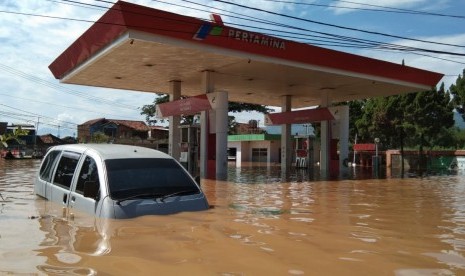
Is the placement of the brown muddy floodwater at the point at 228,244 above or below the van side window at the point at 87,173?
below

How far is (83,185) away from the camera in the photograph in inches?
274

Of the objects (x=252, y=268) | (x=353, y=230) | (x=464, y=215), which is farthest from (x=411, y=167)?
(x=252, y=268)

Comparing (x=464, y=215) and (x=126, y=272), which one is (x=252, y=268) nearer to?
(x=126, y=272)

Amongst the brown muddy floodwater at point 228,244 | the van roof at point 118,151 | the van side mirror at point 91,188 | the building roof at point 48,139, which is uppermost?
the building roof at point 48,139

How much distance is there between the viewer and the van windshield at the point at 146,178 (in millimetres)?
6585

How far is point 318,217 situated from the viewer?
28.4ft

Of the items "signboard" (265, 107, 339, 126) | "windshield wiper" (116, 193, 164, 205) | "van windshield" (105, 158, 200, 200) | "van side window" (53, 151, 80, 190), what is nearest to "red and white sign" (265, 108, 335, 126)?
"signboard" (265, 107, 339, 126)

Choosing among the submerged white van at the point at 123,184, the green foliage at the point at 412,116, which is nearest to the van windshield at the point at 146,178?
the submerged white van at the point at 123,184

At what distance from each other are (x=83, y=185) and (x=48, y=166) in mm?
2090

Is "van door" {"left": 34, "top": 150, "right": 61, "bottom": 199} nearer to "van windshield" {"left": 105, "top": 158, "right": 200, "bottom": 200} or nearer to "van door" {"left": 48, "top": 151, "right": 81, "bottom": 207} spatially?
"van door" {"left": 48, "top": 151, "right": 81, "bottom": 207}

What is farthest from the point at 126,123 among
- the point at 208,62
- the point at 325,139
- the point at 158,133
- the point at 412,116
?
the point at 208,62

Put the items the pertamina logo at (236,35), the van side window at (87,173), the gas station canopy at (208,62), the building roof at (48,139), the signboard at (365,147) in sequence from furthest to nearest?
the building roof at (48,139) → the signboard at (365,147) → the pertamina logo at (236,35) → the gas station canopy at (208,62) → the van side window at (87,173)

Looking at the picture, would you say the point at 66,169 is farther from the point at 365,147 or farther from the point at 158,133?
the point at 158,133

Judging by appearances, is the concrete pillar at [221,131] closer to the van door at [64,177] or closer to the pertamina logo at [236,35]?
the pertamina logo at [236,35]
